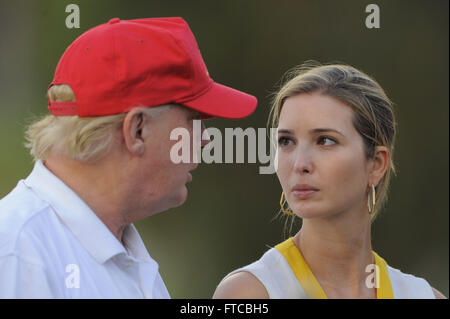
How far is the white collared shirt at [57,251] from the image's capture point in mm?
1771

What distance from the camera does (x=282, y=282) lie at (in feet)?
7.55

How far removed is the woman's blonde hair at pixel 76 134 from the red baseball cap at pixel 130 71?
0.07ft

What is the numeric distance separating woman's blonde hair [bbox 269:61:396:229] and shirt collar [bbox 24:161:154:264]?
0.88 m

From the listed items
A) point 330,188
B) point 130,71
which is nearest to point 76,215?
point 130,71

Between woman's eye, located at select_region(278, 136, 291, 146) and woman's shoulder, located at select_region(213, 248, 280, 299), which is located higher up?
woman's eye, located at select_region(278, 136, 291, 146)

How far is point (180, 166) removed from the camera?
214cm

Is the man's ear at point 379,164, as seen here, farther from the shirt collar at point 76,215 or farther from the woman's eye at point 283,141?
the shirt collar at point 76,215

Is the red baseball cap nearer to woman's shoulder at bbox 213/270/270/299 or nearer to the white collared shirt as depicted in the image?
the white collared shirt

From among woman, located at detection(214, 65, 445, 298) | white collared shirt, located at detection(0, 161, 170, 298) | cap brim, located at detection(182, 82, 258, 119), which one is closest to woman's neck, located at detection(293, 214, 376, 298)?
woman, located at detection(214, 65, 445, 298)

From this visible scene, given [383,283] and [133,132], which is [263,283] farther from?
[133,132]

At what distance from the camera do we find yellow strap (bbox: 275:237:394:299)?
2312 millimetres

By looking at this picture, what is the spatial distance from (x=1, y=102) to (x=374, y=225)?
8.62 ft
